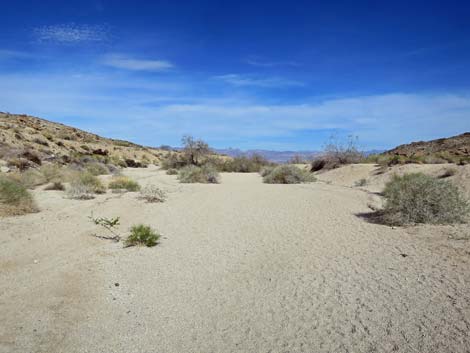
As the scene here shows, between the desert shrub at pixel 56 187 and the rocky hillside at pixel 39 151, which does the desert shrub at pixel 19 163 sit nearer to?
the rocky hillside at pixel 39 151

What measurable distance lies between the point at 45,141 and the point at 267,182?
872 inches

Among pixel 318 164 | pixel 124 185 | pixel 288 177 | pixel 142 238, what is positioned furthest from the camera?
pixel 318 164

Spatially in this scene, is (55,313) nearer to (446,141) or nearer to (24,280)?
(24,280)

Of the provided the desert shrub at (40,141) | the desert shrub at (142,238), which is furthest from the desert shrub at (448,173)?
the desert shrub at (40,141)

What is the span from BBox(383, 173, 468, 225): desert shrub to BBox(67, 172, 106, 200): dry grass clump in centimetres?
1077

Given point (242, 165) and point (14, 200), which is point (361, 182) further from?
point (14, 200)

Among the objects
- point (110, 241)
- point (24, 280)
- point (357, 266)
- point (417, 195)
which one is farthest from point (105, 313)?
point (417, 195)

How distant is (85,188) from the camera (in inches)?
544

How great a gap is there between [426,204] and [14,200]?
38.4 feet

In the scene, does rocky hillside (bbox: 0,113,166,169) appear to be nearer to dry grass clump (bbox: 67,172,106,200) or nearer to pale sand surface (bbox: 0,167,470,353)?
dry grass clump (bbox: 67,172,106,200)

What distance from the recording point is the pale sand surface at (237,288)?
4.13 metres

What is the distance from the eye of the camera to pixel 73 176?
55.0 ft

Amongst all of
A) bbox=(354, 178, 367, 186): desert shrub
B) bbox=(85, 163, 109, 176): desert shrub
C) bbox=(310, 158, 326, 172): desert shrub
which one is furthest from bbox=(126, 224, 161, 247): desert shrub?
bbox=(310, 158, 326, 172): desert shrub

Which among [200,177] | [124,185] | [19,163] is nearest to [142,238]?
[124,185]
